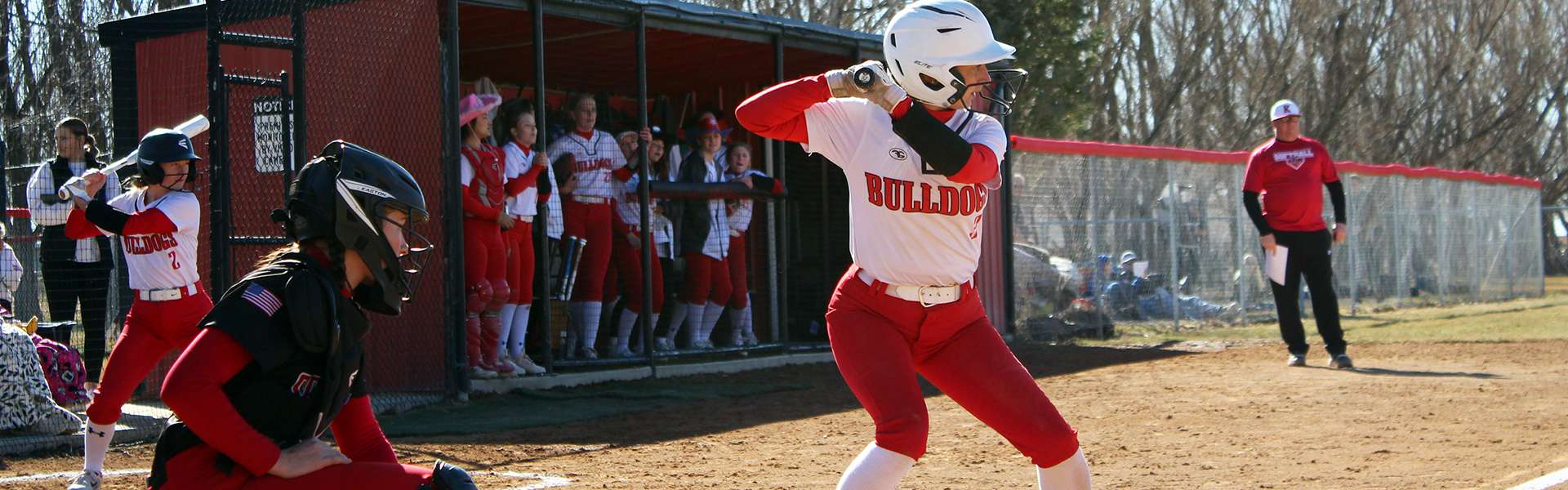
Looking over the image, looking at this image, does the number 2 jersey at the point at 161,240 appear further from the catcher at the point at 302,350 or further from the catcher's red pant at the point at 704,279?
the catcher's red pant at the point at 704,279

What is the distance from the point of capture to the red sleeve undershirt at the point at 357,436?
322 centimetres

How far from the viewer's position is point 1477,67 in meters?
38.0

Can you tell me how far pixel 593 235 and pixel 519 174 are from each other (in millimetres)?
1172

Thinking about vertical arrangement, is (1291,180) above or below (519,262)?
above

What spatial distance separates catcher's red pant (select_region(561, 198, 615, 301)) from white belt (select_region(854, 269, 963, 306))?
22.2 feet

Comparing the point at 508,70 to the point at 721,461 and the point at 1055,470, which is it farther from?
the point at 1055,470

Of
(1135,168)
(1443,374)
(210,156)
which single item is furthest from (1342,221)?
A: (210,156)

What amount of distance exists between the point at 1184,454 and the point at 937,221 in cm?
308

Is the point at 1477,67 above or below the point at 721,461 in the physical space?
above

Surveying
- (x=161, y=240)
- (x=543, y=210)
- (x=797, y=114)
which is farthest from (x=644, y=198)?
(x=797, y=114)

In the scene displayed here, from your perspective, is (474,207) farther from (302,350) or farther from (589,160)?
(302,350)

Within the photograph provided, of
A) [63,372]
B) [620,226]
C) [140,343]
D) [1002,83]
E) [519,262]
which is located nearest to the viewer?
[1002,83]

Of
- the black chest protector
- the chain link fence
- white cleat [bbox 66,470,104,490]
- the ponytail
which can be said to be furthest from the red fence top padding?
the black chest protector

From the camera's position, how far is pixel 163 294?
639 cm
